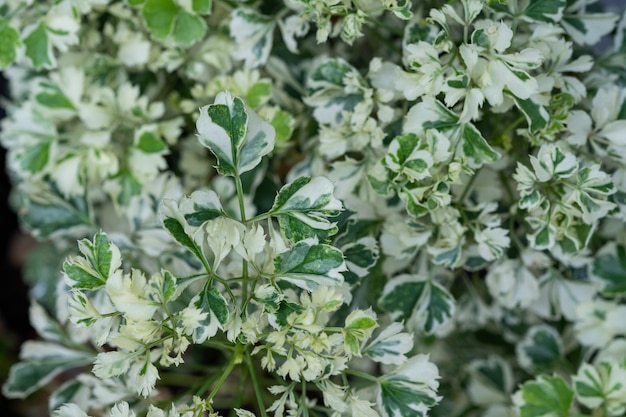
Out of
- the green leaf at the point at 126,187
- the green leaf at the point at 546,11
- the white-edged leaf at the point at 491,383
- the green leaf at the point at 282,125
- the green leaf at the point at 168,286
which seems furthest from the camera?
the white-edged leaf at the point at 491,383

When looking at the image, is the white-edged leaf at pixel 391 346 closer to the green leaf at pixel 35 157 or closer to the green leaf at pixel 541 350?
the green leaf at pixel 541 350

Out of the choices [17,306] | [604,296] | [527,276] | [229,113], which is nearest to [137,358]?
[229,113]

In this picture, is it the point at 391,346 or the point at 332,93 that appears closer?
the point at 391,346

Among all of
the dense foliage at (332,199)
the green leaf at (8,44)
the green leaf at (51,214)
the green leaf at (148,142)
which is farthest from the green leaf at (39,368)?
the green leaf at (8,44)

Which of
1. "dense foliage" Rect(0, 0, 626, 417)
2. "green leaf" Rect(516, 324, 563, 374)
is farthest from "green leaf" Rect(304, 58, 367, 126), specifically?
"green leaf" Rect(516, 324, 563, 374)

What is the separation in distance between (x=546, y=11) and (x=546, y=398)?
45cm

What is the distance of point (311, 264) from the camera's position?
69cm

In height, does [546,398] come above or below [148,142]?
below

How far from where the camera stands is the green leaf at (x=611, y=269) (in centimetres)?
95

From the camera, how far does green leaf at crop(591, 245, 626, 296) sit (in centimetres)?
95

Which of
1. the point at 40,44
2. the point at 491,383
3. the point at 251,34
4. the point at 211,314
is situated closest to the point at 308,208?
the point at 211,314

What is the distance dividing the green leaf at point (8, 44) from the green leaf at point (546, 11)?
0.63 metres

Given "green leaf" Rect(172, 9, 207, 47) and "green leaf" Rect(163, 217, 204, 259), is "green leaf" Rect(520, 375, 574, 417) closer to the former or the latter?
"green leaf" Rect(163, 217, 204, 259)

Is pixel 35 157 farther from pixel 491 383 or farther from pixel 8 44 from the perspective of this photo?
pixel 491 383
